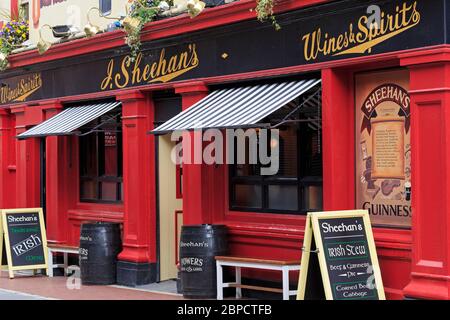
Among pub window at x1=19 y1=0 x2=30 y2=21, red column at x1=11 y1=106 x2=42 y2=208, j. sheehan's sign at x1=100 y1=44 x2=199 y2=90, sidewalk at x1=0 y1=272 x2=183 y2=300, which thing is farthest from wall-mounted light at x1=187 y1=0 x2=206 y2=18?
pub window at x1=19 y1=0 x2=30 y2=21

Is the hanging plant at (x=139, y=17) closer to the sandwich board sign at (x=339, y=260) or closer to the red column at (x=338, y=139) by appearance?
the red column at (x=338, y=139)

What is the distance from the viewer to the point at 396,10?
29.8ft

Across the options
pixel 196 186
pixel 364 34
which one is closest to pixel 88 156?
pixel 196 186

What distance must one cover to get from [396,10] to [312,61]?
4.62 feet

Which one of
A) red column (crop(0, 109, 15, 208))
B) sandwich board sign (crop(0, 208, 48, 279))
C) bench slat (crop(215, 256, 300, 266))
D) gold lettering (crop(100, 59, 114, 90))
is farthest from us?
red column (crop(0, 109, 15, 208))

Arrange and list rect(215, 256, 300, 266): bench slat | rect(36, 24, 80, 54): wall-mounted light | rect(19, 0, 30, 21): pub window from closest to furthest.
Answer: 1. rect(215, 256, 300, 266): bench slat
2. rect(36, 24, 80, 54): wall-mounted light
3. rect(19, 0, 30, 21): pub window

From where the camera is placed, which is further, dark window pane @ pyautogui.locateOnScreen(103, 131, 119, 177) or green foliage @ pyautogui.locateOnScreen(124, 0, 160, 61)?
dark window pane @ pyautogui.locateOnScreen(103, 131, 119, 177)

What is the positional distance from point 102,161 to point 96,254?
2.20 m

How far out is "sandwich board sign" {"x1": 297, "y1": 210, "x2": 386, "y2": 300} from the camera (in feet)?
29.1

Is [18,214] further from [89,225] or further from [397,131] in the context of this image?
[397,131]

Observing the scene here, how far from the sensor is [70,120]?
14.0 meters

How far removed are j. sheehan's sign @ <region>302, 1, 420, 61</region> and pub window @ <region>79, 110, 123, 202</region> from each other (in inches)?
188

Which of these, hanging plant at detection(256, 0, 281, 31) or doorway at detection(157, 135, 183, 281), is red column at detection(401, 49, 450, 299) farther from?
doorway at detection(157, 135, 183, 281)
